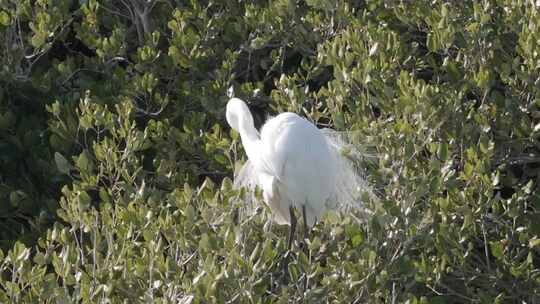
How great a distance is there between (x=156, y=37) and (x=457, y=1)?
122cm

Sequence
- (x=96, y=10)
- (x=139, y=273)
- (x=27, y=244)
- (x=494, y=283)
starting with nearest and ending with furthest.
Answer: (x=139, y=273) < (x=494, y=283) < (x=27, y=244) < (x=96, y=10)

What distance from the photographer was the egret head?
4359 millimetres

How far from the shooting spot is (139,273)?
11.2 ft

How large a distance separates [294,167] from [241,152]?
376 mm

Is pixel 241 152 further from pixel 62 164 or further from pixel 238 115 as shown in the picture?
pixel 62 164

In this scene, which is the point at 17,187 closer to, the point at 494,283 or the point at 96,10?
the point at 96,10

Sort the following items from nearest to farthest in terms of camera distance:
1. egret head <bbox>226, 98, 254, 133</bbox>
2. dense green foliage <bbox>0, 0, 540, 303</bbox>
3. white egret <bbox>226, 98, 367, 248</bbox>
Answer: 1. dense green foliage <bbox>0, 0, 540, 303</bbox>
2. white egret <bbox>226, 98, 367, 248</bbox>
3. egret head <bbox>226, 98, 254, 133</bbox>

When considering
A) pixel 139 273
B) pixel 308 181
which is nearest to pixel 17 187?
pixel 308 181

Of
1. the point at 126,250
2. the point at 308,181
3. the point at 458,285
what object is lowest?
the point at 458,285

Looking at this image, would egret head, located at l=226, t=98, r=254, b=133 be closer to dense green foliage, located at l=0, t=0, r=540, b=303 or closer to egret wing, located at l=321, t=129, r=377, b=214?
dense green foliage, located at l=0, t=0, r=540, b=303

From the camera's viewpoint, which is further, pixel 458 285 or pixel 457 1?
pixel 457 1

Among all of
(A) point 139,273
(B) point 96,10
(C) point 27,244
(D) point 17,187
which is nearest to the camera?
(A) point 139,273

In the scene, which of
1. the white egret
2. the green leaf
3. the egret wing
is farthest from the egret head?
the green leaf

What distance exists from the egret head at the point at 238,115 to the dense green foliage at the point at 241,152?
0.17 feet
